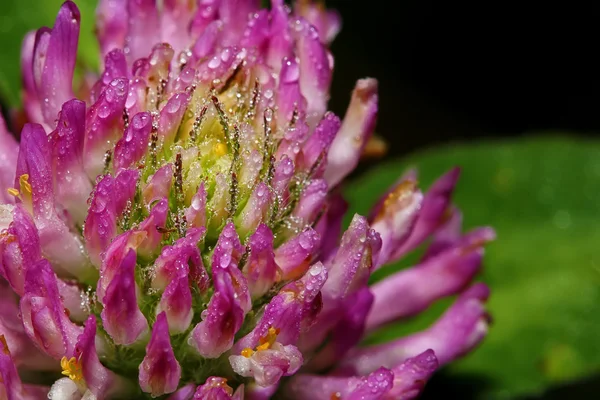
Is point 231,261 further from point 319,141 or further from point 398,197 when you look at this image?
point 398,197

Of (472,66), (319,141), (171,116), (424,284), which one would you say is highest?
(171,116)

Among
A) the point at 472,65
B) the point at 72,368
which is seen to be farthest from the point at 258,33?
the point at 472,65

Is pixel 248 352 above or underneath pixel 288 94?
underneath

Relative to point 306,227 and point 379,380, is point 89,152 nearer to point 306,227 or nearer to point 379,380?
point 306,227

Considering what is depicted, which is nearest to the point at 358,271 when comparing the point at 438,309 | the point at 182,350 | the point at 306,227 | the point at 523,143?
the point at 306,227

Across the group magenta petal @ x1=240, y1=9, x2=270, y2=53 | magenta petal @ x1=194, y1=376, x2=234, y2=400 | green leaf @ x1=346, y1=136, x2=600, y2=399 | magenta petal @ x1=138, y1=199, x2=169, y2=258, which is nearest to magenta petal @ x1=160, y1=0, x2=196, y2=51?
magenta petal @ x1=240, y1=9, x2=270, y2=53

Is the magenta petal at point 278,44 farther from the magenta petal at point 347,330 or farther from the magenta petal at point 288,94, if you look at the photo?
the magenta petal at point 347,330

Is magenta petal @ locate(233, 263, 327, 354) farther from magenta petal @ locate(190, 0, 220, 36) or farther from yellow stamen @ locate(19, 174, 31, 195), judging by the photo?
magenta petal @ locate(190, 0, 220, 36)
